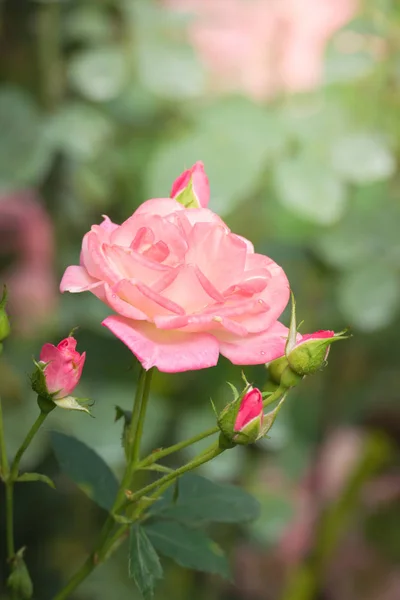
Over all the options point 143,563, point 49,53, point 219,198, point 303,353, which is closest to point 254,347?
point 303,353

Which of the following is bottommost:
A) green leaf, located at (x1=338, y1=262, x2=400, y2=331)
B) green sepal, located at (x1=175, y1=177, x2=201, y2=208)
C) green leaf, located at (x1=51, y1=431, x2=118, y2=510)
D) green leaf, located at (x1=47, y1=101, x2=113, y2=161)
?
green leaf, located at (x1=338, y1=262, x2=400, y2=331)

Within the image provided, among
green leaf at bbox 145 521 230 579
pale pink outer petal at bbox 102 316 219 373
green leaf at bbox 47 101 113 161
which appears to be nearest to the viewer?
pale pink outer petal at bbox 102 316 219 373

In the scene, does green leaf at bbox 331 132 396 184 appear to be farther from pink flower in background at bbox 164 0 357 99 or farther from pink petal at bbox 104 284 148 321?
pink petal at bbox 104 284 148 321

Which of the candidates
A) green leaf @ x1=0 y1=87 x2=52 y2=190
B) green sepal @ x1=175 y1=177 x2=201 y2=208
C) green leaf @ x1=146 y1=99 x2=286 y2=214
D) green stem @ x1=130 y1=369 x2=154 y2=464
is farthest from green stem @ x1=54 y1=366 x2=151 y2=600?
green leaf @ x1=0 y1=87 x2=52 y2=190

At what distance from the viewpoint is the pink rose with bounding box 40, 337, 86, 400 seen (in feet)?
1.29

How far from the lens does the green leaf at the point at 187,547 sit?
474mm

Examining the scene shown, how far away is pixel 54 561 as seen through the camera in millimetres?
1140

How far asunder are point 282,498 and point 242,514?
0.77m

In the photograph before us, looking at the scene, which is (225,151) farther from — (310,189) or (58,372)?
(58,372)

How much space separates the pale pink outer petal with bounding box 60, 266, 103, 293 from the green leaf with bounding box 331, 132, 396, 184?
0.59 metres

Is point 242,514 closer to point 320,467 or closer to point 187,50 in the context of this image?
point 187,50

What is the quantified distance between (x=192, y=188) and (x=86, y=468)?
204 mm

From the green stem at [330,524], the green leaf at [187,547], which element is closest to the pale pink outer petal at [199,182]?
the green leaf at [187,547]

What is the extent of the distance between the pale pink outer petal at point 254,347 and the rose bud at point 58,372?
0.08 meters
